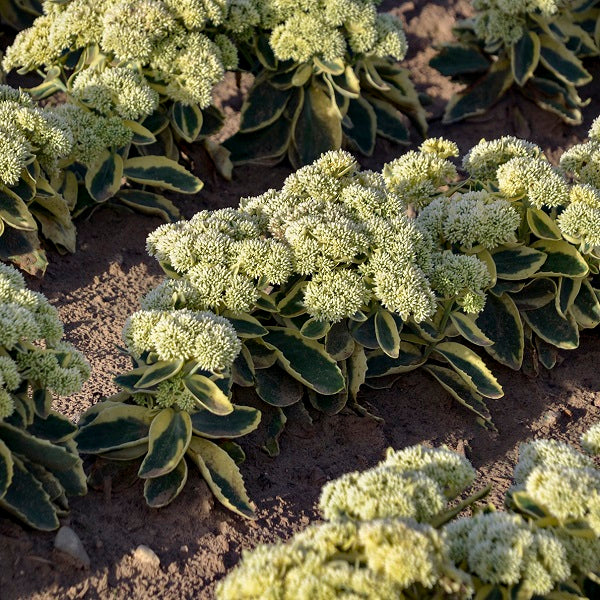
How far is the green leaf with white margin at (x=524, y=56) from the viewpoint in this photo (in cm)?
597

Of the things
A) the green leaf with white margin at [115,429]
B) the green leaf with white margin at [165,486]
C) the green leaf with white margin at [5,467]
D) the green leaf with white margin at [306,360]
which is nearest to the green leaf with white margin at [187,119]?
the green leaf with white margin at [306,360]

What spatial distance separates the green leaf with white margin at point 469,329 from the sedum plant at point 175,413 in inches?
35.1

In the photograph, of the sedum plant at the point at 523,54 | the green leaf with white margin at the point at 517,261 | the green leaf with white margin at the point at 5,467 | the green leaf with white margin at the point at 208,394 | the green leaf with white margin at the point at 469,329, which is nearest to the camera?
the green leaf with white margin at the point at 5,467

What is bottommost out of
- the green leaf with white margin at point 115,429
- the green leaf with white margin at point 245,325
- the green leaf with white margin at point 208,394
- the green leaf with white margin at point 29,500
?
the green leaf with white margin at point 115,429

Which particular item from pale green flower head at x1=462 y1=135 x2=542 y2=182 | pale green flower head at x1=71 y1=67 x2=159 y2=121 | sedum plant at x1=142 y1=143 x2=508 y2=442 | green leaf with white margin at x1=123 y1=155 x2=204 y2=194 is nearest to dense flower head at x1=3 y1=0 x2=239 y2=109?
pale green flower head at x1=71 y1=67 x2=159 y2=121

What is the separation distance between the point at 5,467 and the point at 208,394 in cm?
67

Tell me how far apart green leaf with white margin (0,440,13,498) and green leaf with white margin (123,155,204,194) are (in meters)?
2.20

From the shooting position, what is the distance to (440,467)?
269 centimetres

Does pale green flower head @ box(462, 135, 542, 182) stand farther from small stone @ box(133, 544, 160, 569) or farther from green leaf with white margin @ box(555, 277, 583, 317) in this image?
small stone @ box(133, 544, 160, 569)

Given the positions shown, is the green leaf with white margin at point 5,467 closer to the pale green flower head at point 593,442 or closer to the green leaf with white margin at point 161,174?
the pale green flower head at point 593,442

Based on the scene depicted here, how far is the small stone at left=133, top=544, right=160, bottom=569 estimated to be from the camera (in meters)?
3.07

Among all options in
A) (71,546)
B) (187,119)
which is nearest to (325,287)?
(71,546)

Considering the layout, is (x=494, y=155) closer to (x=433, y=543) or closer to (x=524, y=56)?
(x=524, y=56)

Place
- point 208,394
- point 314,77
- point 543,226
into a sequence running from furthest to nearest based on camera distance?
point 314,77 → point 543,226 → point 208,394
